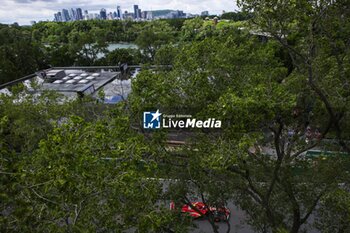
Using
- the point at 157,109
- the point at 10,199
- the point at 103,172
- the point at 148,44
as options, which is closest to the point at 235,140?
the point at 157,109

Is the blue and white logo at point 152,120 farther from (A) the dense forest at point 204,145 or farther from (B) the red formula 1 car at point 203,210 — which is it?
(B) the red formula 1 car at point 203,210

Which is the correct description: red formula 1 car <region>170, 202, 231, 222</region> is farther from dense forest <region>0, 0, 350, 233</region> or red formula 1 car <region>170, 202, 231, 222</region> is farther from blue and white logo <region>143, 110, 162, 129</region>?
blue and white logo <region>143, 110, 162, 129</region>

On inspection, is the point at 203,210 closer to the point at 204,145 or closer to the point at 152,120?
the point at 204,145

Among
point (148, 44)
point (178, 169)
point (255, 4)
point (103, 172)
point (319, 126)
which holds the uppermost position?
point (255, 4)

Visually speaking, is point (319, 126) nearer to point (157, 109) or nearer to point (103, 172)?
point (157, 109)

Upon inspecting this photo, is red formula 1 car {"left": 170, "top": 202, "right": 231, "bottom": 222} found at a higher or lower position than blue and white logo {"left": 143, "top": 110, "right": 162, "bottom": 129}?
lower

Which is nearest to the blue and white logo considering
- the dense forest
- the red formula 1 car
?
the dense forest

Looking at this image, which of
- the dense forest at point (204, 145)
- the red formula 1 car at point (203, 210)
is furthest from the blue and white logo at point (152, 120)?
the red formula 1 car at point (203, 210)
